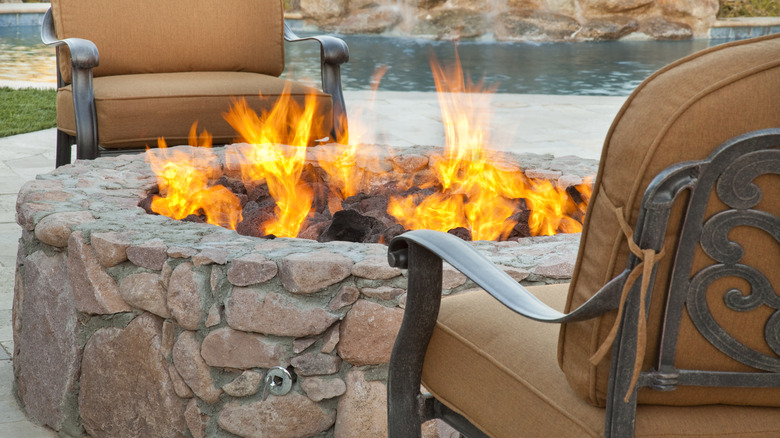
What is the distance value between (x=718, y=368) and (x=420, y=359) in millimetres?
495

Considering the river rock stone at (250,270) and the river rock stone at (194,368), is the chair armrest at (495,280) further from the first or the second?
the river rock stone at (194,368)

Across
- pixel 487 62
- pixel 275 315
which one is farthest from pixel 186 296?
pixel 487 62

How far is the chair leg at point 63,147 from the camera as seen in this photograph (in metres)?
→ 3.39

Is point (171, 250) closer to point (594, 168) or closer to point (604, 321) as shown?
point (604, 321)

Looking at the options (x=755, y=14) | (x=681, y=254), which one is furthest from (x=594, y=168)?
(x=755, y=14)

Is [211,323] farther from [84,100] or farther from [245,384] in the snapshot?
[84,100]

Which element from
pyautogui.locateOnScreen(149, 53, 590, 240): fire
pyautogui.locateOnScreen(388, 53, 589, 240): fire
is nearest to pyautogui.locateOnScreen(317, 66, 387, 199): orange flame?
pyautogui.locateOnScreen(149, 53, 590, 240): fire

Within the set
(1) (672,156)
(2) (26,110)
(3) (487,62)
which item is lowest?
(3) (487,62)

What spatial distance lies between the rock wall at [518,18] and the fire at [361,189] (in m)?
11.6

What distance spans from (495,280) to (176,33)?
2843mm

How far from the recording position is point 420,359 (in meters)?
1.33

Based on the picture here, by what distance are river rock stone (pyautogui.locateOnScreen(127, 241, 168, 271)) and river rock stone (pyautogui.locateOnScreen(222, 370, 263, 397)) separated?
0.87ft

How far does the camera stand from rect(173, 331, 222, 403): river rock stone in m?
1.69

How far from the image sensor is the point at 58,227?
1.83 metres
